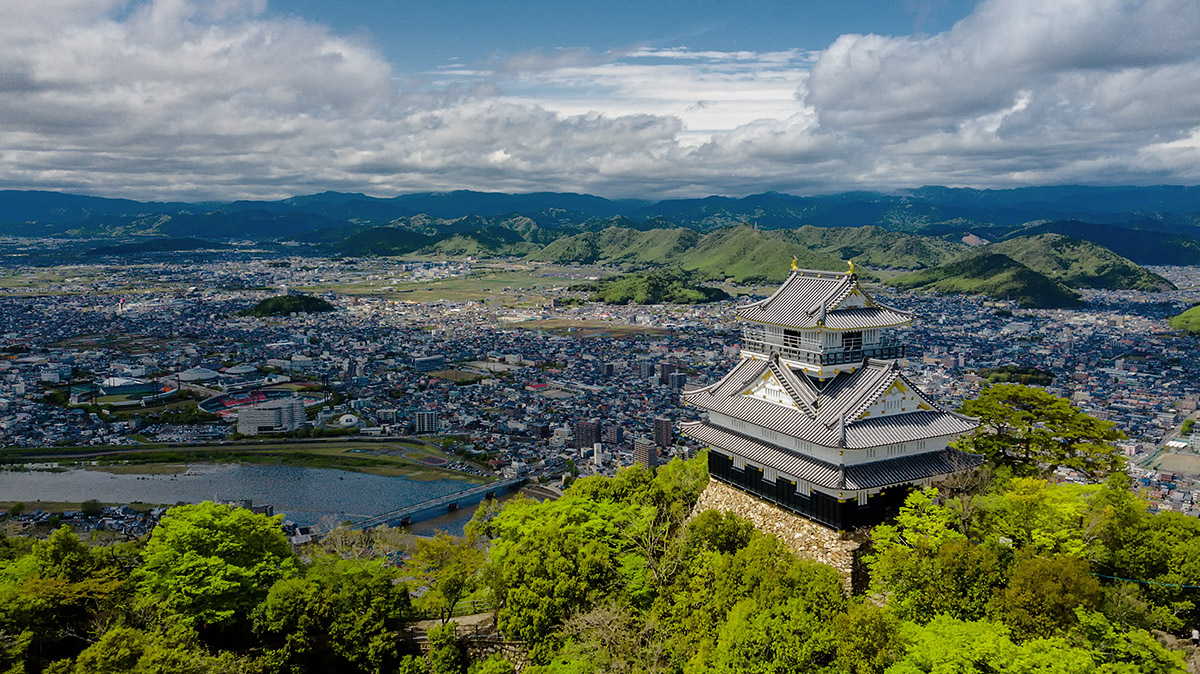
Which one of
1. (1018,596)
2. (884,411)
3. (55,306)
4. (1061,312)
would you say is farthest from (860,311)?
(55,306)

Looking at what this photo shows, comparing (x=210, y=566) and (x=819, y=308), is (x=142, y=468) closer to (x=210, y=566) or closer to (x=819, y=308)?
(x=210, y=566)

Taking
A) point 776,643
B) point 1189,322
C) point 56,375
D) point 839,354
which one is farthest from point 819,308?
point 1189,322

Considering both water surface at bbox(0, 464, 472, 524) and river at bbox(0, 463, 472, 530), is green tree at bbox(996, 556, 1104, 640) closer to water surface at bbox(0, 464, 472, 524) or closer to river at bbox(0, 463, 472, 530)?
water surface at bbox(0, 464, 472, 524)

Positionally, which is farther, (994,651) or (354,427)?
(354,427)

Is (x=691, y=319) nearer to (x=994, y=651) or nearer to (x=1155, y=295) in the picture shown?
(x=1155, y=295)

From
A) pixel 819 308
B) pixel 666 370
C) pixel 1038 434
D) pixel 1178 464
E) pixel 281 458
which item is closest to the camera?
pixel 819 308

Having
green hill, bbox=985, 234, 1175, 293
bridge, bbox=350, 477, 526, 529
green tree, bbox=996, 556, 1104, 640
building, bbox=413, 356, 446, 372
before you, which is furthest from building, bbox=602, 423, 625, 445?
green hill, bbox=985, 234, 1175, 293
